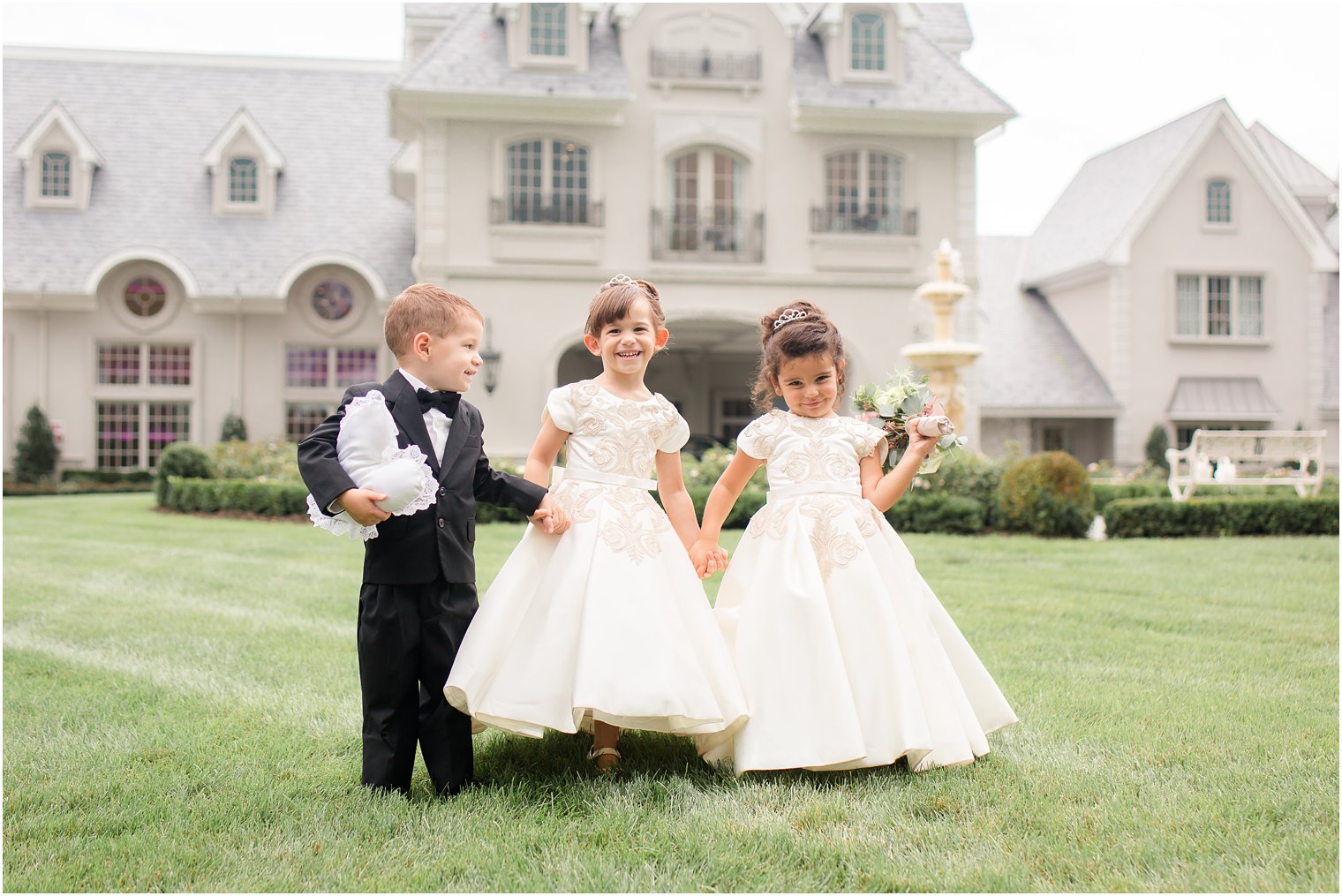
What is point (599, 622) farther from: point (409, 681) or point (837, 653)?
point (837, 653)

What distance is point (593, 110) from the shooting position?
1791 centimetres

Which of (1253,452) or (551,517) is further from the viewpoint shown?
(1253,452)

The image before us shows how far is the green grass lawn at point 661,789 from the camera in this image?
286 centimetres

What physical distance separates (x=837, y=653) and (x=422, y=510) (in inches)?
58.8

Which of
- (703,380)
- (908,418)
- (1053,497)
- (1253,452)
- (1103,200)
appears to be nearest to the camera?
(908,418)

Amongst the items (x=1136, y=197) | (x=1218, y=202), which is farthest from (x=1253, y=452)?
(x=1218, y=202)

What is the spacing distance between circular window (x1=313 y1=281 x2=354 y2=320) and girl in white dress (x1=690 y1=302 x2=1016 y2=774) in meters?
19.5

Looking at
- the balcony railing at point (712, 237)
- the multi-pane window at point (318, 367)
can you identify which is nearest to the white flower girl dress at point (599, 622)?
the balcony railing at point (712, 237)

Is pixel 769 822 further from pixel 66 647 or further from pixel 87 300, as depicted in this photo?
pixel 87 300

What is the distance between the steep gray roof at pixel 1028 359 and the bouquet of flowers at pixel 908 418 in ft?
55.1

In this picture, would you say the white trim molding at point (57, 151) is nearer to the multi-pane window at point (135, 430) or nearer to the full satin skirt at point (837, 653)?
the multi-pane window at point (135, 430)

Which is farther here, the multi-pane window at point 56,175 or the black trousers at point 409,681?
the multi-pane window at point 56,175

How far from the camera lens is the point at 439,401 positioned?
354 cm

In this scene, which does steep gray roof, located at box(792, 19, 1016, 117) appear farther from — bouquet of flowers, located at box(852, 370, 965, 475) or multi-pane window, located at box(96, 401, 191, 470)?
bouquet of flowers, located at box(852, 370, 965, 475)
